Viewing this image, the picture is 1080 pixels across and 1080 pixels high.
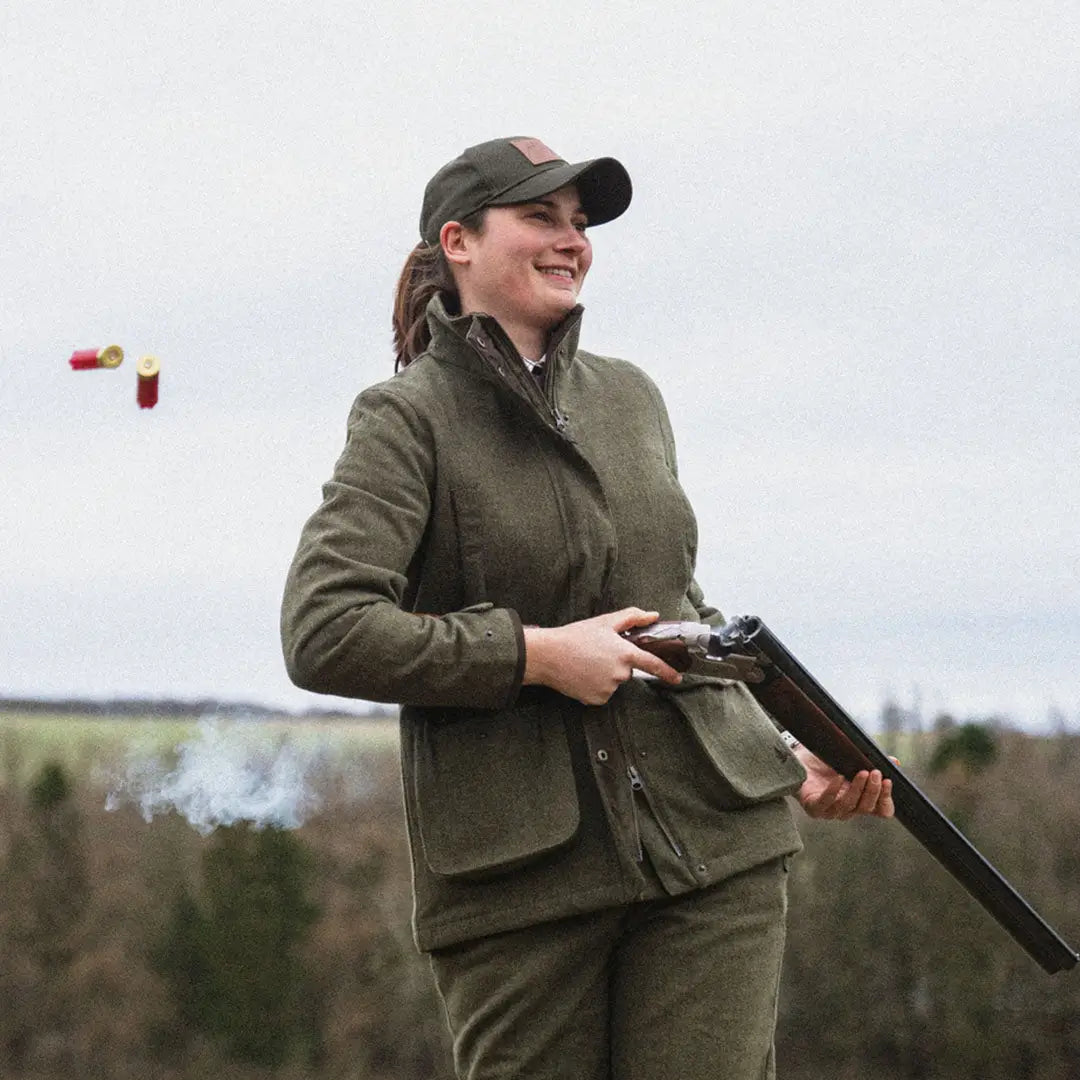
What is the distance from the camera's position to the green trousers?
3250 millimetres

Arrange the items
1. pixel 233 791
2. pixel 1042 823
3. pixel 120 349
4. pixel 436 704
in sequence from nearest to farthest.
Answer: pixel 436 704
pixel 233 791
pixel 120 349
pixel 1042 823

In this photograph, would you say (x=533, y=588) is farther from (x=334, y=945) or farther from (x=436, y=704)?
(x=334, y=945)

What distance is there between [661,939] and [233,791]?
1.21 m

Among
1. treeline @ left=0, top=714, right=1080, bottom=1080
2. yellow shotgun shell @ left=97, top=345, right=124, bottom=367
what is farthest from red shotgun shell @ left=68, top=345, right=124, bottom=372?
treeline @ left=0, top=714, right=1080, bottom=1080

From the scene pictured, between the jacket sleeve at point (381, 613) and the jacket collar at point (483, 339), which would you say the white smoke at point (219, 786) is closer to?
the jacket sleeve at point (381, 613)

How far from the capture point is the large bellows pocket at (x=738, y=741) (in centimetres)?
335

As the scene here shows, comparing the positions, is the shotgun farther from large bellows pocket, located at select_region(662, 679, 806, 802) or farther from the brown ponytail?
the brown ponytail

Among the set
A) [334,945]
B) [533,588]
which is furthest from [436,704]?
[334,945]

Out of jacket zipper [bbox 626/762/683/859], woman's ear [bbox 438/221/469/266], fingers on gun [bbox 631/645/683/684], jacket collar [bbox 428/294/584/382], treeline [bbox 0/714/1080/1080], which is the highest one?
woman's ear [bbox 438/221/469/266]

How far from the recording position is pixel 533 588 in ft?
11.0

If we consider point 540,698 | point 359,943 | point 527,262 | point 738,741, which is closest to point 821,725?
point 738,741

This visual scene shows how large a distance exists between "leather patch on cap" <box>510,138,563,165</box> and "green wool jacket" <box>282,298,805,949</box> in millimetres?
305

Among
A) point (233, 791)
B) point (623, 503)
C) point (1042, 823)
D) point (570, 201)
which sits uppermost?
point (570, 201)

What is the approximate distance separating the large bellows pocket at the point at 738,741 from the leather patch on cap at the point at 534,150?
1.02 meters
